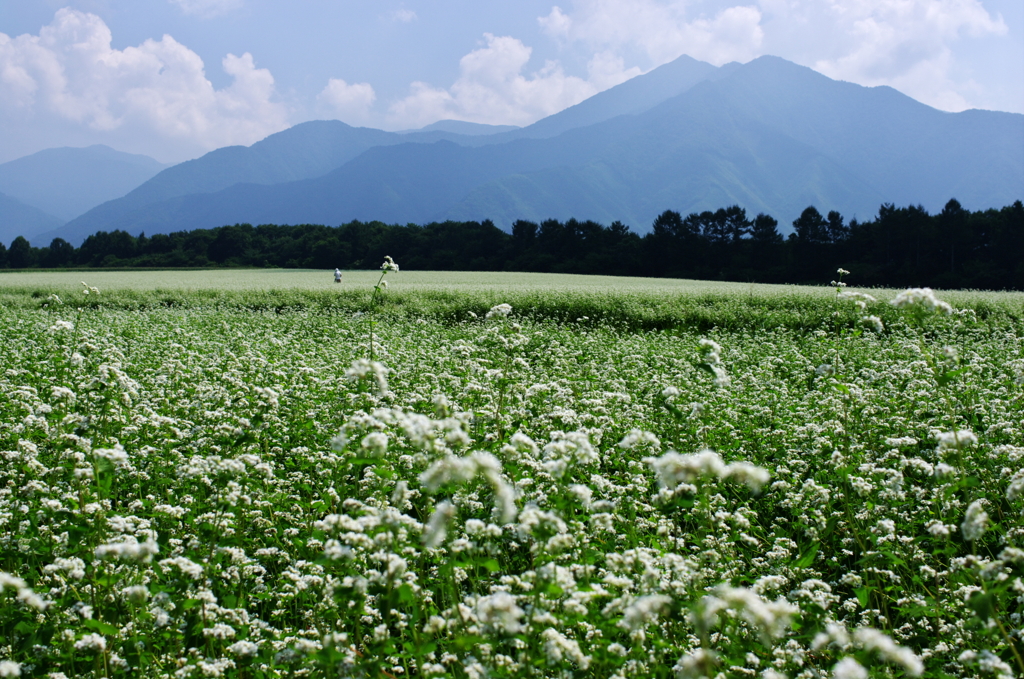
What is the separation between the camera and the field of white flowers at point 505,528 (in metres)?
2.82

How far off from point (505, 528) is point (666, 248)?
78.0 meters

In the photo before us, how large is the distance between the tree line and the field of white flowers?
64.0 m

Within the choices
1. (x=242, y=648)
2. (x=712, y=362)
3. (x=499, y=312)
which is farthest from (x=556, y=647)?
(x=499, y=312)

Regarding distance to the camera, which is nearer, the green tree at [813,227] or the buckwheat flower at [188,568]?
the buckwheat flower at [188,568]

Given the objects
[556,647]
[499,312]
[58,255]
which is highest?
[58,255]

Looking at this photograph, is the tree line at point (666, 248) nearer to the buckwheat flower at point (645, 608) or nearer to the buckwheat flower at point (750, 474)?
the buckwheat flower at point (750, 474)

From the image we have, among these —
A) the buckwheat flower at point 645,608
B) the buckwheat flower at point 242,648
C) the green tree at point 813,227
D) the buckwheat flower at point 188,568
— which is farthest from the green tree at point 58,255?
the buckwheat flower at point 645,608

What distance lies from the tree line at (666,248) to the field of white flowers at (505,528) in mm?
64014

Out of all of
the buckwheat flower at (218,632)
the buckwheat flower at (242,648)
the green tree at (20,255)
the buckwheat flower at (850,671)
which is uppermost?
the green tree at (20,255)

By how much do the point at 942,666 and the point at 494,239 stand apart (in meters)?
91.2

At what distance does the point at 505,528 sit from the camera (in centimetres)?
515

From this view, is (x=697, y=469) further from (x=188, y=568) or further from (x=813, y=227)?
(x=813, y=227)

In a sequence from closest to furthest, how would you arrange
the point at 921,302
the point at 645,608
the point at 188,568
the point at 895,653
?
the point at 895,653
the point at 645,608
the point at 188,568
the point at 921,302

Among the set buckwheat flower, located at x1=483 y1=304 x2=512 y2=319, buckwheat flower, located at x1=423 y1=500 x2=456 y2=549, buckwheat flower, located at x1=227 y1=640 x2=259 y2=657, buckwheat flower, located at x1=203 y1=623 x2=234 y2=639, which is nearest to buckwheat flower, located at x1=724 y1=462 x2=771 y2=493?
buckwheat flower, located at x1=423 y1=500 x2=456 y2=549
